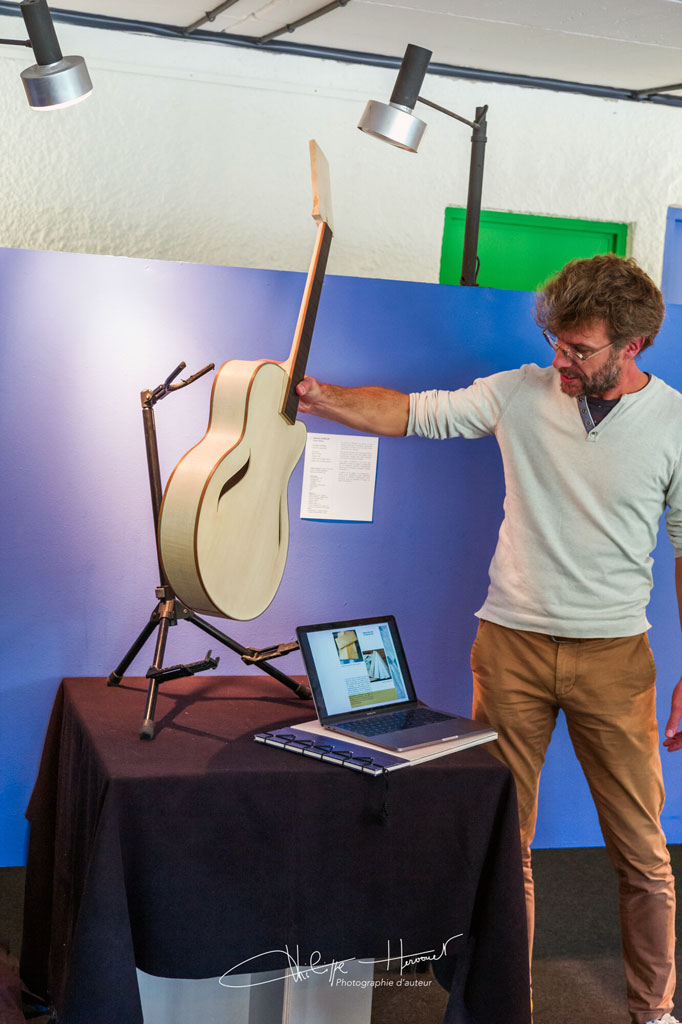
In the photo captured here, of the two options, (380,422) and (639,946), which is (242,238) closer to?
(380,422)

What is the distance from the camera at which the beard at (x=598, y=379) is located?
6.98 ft

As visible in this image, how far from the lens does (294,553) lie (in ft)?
8.63

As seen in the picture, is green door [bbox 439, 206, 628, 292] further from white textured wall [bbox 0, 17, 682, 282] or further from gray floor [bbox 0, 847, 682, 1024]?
gray floor [bbox 0, 847, 682, 1024]

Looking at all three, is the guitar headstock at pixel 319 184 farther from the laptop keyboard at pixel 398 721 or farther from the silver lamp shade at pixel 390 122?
the laptop keyboard at pixel 398 721

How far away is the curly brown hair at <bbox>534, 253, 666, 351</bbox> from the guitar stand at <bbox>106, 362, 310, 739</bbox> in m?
0.77

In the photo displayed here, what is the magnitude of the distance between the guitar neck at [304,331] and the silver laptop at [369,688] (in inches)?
16.9

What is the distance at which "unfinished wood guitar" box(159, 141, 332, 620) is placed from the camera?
1.71m

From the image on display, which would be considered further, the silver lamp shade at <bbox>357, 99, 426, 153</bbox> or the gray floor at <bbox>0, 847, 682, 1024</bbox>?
the gray floor at <bbox>0, 847, 682, 1024</bbox>

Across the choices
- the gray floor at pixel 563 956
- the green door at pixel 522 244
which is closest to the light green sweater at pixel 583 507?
the gray floor at pixel 563 956

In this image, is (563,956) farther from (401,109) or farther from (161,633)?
(401,109)

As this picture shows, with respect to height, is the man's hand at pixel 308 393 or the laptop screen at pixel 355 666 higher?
the man's hand at pixel 308 393

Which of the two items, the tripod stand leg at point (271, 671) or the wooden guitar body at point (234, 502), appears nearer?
the wooden guitar body at point (234, 502)

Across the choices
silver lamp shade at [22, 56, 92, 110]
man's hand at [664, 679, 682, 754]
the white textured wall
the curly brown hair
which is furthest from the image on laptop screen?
the white textured wall

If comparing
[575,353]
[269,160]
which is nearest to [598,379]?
[575,353]
